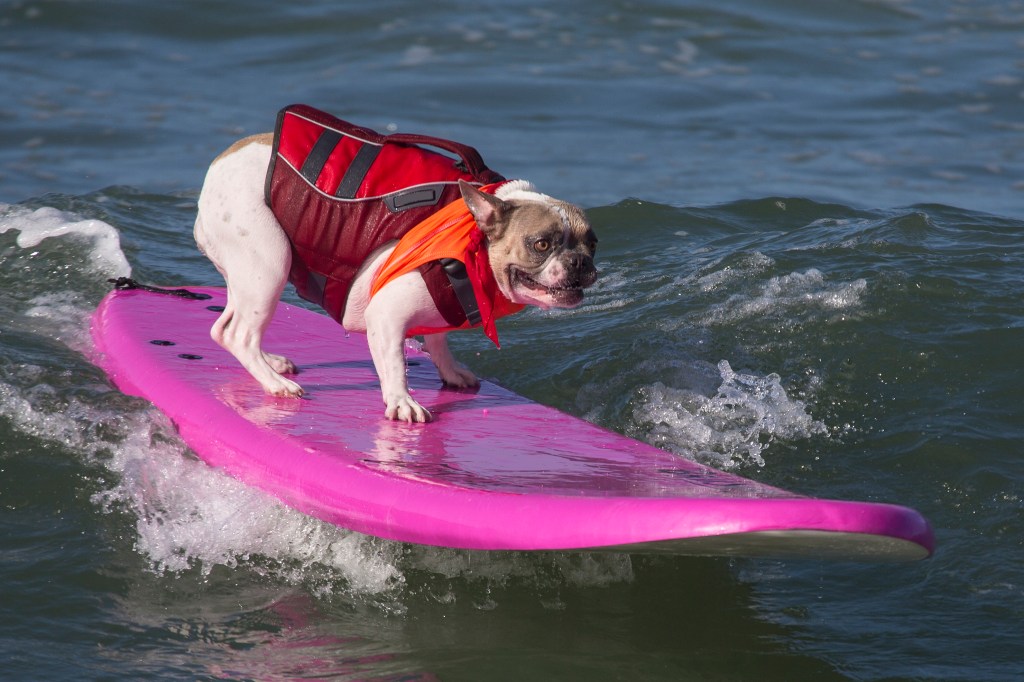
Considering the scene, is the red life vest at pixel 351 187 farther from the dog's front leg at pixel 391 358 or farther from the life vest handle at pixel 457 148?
the dog's front leg at pixel 391 358

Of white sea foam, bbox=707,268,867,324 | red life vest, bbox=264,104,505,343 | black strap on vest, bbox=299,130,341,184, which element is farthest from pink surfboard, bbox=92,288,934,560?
white sea foam, bbox=707,268,867,324

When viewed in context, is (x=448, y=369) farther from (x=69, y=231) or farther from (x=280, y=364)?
(x=69, y=231)

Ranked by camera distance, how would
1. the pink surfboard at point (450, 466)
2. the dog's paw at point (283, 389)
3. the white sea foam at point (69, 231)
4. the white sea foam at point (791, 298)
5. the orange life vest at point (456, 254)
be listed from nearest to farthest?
the pink surfboard at point (450, 466), the orange life vest at point (456, 254), the dog's paw at point (283, 389), the white sea foam at point (791, 298), the white sea foam at point (69, 231)

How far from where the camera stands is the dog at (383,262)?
430 cm

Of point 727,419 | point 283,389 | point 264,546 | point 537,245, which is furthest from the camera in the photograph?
point 727,419

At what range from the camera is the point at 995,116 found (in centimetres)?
1245

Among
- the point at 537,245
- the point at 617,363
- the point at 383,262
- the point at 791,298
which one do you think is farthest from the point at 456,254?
the point at 791,298

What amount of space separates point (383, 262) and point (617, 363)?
1.93 metres

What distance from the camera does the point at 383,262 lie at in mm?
4684

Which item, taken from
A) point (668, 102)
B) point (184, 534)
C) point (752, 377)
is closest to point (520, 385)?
point (752, 377)

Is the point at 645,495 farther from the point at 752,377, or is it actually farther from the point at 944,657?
the point at 752,377

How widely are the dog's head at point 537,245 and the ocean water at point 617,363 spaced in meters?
0.98

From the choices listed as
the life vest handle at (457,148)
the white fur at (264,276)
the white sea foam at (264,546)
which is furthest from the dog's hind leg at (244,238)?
the white sea foam at (264,546)

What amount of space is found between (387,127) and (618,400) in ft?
20.8
